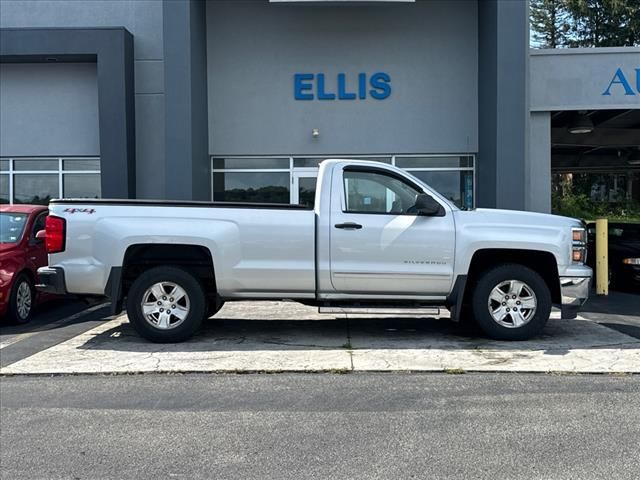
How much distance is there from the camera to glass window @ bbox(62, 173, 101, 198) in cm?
1422

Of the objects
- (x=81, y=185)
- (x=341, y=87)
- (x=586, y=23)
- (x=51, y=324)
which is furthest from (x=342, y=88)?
(x=586, y=23)

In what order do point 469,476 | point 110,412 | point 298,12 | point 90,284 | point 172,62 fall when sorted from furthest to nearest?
point 298,12
point 172,62
point 90,284
point 110,412
point 469,476

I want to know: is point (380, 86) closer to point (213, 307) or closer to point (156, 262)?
point (213, 307)

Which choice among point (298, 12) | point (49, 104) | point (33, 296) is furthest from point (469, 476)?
point (49, 104)

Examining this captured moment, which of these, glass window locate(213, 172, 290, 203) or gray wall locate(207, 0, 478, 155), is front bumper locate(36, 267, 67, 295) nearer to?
glass window locate(213, 172, 290, 203)

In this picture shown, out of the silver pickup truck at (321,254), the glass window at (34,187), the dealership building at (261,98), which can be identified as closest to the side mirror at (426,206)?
the silver pickup truck at (321,254)

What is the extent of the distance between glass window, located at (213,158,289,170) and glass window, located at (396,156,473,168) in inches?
102

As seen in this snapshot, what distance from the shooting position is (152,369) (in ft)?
20.6

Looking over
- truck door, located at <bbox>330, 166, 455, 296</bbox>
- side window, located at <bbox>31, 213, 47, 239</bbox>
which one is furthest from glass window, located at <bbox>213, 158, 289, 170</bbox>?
truck door, located at <bbox>330, 166, 455, 296</bbox>

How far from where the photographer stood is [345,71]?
46.0 ft

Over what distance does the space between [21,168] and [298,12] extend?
7055mm

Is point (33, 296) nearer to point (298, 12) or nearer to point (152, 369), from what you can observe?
point (152, 369)

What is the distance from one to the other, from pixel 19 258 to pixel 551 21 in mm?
36903

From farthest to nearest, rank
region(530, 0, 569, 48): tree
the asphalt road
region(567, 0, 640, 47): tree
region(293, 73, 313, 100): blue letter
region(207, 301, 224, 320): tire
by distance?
1. region(530, 0, 569, 48): tree
2. region(567, 0, 640, 47): tree
3. region(293, 73, 313, 100): blue letter
4. region(207, 301, 224, 320): tire
5. the asphalt road
